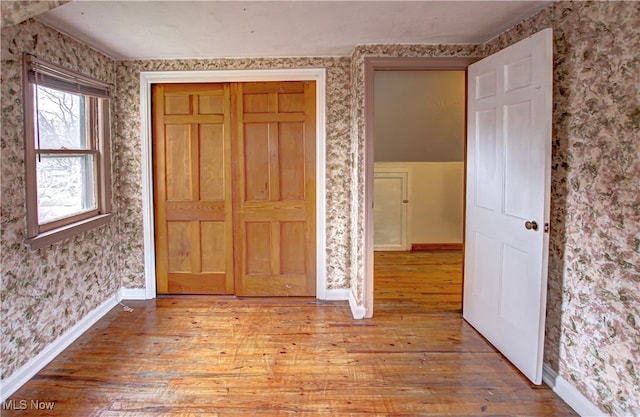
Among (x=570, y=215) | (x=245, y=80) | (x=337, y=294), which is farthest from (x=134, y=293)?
(x=570, y=215)

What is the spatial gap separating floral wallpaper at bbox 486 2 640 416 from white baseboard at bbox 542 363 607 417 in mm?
36

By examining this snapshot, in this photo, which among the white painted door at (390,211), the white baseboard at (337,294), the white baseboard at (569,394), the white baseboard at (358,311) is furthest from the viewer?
the white painted door at (390,211)

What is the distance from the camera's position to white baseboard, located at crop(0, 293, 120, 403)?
2531 millimetres

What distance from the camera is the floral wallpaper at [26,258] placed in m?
2.54

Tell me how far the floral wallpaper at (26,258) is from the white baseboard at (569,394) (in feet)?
10.0

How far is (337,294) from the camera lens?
422 cm

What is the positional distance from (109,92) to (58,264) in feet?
5.09

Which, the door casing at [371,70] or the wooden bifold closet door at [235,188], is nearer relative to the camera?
the door casing at [371,70]

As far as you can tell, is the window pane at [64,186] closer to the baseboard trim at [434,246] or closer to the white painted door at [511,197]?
the white painted door at [511,197]

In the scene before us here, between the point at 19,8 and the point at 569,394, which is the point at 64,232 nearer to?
the point at 19,8

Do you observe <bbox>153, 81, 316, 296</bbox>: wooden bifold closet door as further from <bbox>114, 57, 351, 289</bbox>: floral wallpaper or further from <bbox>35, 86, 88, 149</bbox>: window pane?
<bbox>35, 86, 88, 149</bbox>: window pane

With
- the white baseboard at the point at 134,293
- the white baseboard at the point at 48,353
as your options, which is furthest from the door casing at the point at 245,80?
the white baseboard at the point at 48,353

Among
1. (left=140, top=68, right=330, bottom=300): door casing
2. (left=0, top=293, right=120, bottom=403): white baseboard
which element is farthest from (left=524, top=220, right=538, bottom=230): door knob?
(left=0, top=293, right=120, bottom=403): white baseboard

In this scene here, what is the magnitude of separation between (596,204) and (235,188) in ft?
9.52
